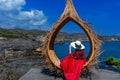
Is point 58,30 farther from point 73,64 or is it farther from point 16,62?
point 16,62

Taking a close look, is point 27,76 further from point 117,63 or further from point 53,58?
point 117,63

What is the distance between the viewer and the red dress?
8.48 meters

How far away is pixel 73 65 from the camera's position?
8578 millimetres

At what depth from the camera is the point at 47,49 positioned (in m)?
9.28

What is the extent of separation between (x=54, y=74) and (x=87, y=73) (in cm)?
75

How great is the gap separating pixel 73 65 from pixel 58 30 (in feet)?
3.90

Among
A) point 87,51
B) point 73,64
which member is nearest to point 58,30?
point 73,64

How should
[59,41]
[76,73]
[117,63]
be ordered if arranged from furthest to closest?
1. [59,41]
2. [117,63]
3. [76,73]

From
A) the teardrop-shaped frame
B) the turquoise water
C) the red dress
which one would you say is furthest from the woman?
the turquoise water

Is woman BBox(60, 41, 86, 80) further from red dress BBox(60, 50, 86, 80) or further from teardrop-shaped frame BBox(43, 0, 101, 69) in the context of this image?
teardrop-shaped frame BBox(43, 0, 101, 69)

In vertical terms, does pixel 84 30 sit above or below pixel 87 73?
above

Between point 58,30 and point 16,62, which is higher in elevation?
point 58,30

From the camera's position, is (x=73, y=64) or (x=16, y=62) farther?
(x=16, y=62)

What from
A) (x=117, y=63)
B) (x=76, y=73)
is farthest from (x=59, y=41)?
(x=76, y=73)
